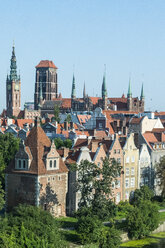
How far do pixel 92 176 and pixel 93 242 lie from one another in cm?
868

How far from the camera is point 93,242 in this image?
5822 centimetres

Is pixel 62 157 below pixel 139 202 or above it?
above

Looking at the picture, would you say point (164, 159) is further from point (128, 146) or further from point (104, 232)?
point (104, 232)

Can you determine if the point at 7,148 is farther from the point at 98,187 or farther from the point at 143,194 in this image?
the point at 143,194

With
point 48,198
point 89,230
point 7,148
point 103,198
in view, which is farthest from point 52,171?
point 7,148

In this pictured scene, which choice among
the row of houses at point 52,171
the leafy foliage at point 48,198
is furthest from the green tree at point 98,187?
the leafy foliage at point 48,198

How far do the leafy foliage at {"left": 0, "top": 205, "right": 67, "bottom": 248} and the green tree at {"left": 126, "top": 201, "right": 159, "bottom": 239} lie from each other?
14.5m

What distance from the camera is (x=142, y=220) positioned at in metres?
65.4

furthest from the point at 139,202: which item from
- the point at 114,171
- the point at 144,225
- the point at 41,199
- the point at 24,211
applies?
the point at 24,211

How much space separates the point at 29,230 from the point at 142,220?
21.2 meters

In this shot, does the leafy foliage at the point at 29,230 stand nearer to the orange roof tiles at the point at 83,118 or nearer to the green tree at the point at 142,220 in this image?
the green tree at the point at 142,220

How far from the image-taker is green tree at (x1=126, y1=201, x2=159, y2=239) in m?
64.7

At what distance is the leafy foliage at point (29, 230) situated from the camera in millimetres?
47250

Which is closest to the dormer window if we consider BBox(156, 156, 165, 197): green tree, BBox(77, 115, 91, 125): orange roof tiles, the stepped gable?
the stepped gable
